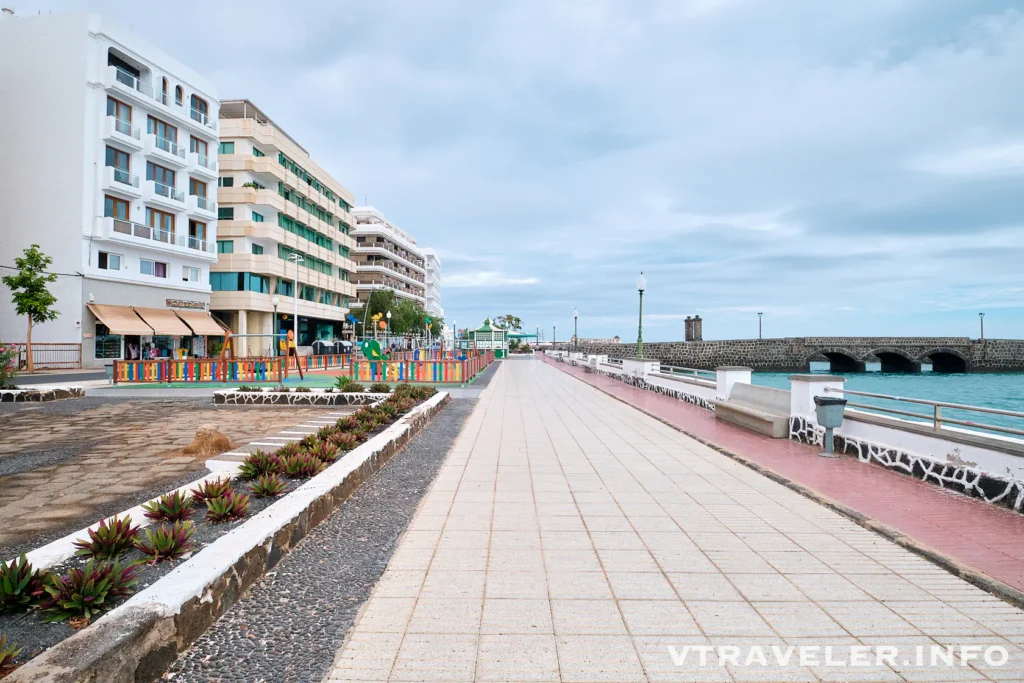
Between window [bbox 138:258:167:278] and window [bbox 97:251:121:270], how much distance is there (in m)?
1.40

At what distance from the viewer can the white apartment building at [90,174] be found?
30.9 m

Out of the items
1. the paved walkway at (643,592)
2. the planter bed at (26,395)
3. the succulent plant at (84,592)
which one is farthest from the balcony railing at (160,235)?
the succulent plant at (84,592)

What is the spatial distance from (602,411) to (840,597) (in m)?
11.1

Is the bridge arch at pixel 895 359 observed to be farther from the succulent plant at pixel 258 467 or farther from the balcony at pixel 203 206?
the succulent plant at pixel 258 467

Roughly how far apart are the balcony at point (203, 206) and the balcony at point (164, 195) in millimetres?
691

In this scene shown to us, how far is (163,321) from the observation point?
3525 cm

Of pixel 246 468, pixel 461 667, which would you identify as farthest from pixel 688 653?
pixel 246 468

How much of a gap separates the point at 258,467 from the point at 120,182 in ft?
112

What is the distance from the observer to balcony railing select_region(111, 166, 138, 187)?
106ft

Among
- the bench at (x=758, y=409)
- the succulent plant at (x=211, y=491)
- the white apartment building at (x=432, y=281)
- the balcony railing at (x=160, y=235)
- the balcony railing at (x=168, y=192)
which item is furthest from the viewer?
the white apartment building at (x=432, y=281)

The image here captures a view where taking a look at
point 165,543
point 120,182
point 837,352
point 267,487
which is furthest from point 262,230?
point 837,352

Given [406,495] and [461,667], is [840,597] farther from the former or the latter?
[406,495]

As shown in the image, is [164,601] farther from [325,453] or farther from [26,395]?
[26,395]

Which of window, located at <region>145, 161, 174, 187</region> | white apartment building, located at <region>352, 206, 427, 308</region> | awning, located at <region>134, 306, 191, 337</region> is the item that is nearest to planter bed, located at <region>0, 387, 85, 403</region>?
awning, located at <region>134, 306, 191, 337</region>
